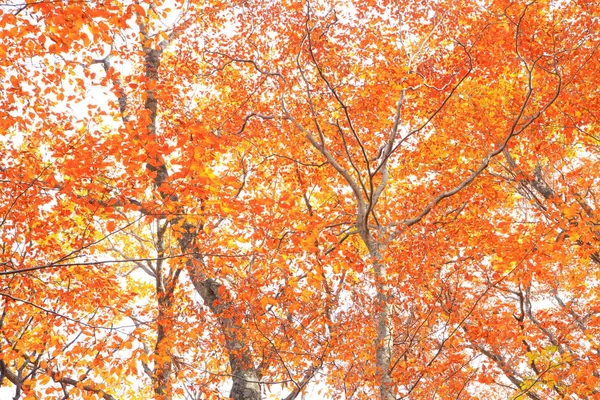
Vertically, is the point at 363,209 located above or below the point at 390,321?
above

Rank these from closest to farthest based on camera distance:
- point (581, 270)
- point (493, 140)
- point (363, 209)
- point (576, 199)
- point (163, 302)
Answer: point (363, 209)
point (576, 199)
point (163, 302)
point (493, 140)
point (581, 270)

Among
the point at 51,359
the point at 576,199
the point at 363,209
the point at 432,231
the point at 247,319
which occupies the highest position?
the point at 432,231

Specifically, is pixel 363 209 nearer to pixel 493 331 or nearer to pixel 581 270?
pixel 493 331

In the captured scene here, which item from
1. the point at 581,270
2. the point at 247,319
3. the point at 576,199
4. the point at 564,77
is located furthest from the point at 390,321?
the point at 581,270

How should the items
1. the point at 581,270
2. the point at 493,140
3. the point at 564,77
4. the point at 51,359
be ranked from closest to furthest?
the point at 51,359 → the point at 564,77 → the point at 493,140 → the point at 581,270

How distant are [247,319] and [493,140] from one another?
9.75 metres

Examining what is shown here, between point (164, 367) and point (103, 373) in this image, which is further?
point (103, 373)

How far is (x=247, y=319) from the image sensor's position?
1020cm

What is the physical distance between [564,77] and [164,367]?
1342 cm

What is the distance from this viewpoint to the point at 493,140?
48.4 feet

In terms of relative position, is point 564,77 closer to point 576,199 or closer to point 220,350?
point 576,199

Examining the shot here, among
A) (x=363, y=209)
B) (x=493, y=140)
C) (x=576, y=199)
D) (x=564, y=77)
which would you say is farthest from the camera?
(x=493, y=140)

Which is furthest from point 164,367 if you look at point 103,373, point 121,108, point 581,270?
point 581,270

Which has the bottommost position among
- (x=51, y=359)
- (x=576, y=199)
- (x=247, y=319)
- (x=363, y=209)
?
(x=51, y=359)
